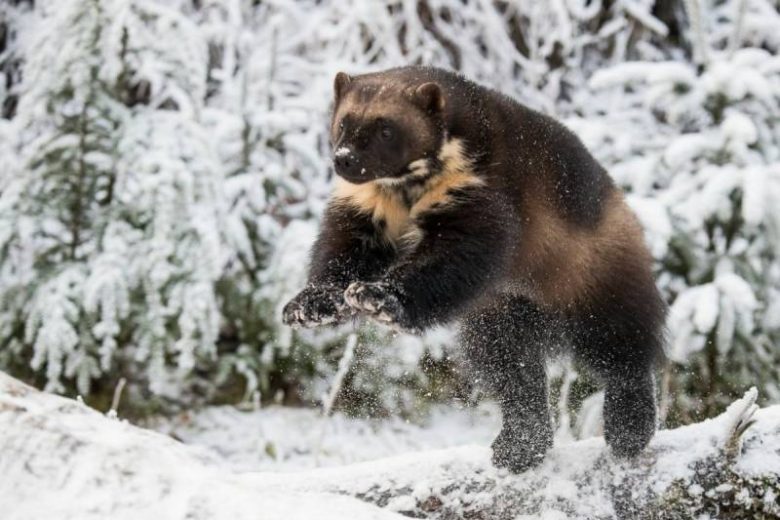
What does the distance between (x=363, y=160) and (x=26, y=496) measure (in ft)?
4.97

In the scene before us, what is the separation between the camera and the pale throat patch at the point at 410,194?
3.03 metres

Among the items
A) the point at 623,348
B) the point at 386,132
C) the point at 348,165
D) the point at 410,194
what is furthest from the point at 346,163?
the point at 623,348

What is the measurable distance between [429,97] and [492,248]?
509 mm

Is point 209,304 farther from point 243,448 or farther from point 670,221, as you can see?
point 670,221

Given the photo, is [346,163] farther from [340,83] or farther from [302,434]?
[302,434]

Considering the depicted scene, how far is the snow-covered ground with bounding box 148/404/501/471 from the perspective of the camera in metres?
5.88

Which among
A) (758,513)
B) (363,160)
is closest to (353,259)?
(363,160)

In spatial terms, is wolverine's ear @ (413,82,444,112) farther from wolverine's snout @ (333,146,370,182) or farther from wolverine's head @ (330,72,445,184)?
wolverine's snout @ (333,146,370,182)

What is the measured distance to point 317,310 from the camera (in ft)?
9.65

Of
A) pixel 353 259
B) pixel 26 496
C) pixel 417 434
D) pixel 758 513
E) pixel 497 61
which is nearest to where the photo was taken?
pixel 26 496

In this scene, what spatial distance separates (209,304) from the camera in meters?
5.72

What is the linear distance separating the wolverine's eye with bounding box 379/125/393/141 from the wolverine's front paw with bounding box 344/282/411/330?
0.52 metres

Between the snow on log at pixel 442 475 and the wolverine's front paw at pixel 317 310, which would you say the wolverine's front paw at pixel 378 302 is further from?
the snow on log at pixel 442 475

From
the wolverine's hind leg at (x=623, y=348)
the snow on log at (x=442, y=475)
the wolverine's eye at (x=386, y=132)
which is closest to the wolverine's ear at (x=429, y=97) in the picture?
the wolverine's eye at (x=386, y=132)
